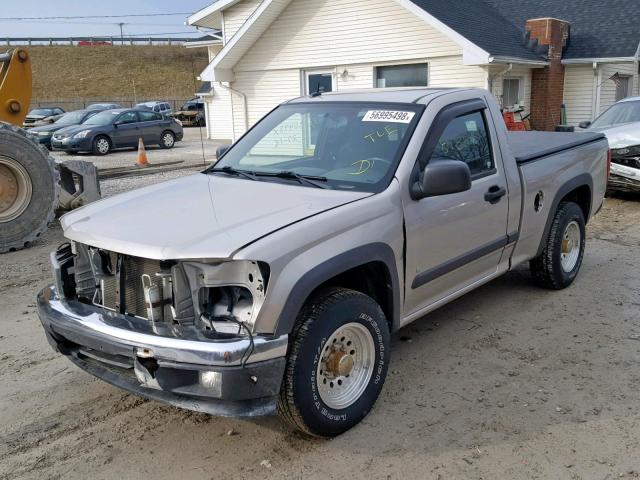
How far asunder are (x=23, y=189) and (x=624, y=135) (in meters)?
8.85

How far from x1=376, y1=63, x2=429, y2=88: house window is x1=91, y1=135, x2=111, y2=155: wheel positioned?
9701 millimetres

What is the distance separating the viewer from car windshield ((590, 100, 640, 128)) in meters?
11.1

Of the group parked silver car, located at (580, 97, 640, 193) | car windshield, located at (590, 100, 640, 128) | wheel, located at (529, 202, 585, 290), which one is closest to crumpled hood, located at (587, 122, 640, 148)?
parked silver car, located at (580, 97, 640, 193)

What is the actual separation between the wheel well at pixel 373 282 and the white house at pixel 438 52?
12.0 meters

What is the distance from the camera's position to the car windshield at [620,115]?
1111 centimetres

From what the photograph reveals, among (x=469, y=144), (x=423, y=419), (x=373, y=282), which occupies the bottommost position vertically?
(x=423, y=419)

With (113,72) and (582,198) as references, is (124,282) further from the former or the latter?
(113,72)

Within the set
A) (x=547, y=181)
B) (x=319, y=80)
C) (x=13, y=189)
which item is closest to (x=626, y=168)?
(x=547, y=181)

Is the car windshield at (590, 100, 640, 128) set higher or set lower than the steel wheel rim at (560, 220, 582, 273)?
higher

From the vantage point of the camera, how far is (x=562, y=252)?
19.8 ft

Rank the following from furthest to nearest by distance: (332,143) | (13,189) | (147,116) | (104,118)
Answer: (147,116) < (104,118) < (13,189) < (332,143)

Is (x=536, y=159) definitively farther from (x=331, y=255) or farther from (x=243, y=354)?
(x=243, y=354)

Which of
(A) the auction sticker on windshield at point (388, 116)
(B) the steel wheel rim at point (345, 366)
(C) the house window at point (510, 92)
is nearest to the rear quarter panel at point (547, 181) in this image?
(A) the auction sticker on windshield at point (388, 116)

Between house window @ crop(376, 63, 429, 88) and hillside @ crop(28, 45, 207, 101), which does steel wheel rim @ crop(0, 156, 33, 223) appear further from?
hillside @ crop(28, 45, 207, 101)
